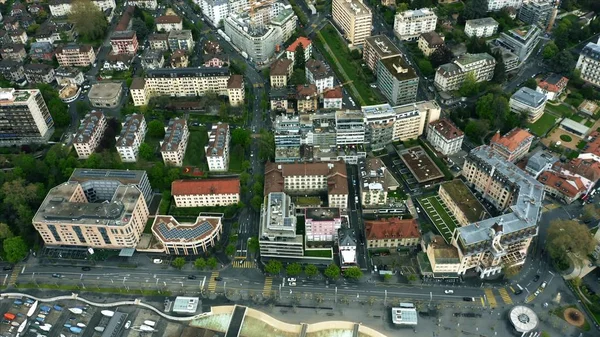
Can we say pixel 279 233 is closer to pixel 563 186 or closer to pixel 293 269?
pixel 293 269

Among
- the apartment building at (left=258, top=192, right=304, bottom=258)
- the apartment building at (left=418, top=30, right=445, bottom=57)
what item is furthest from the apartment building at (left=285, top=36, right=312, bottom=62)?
the apartment building at (left=258, top=192, right=304, bottom=258)

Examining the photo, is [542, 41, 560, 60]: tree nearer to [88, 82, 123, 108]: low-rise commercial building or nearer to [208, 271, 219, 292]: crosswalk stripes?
[208, 271, 219, 292]: crosswalk stripes

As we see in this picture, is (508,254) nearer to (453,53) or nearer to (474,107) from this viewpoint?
(474,107)

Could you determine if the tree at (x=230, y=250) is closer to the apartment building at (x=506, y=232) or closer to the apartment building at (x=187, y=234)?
the apartment building at (x=187, y=234)

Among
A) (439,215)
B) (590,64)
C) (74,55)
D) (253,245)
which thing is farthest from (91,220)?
(590,64)

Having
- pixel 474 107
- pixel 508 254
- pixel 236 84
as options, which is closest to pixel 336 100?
pixel 236 84
